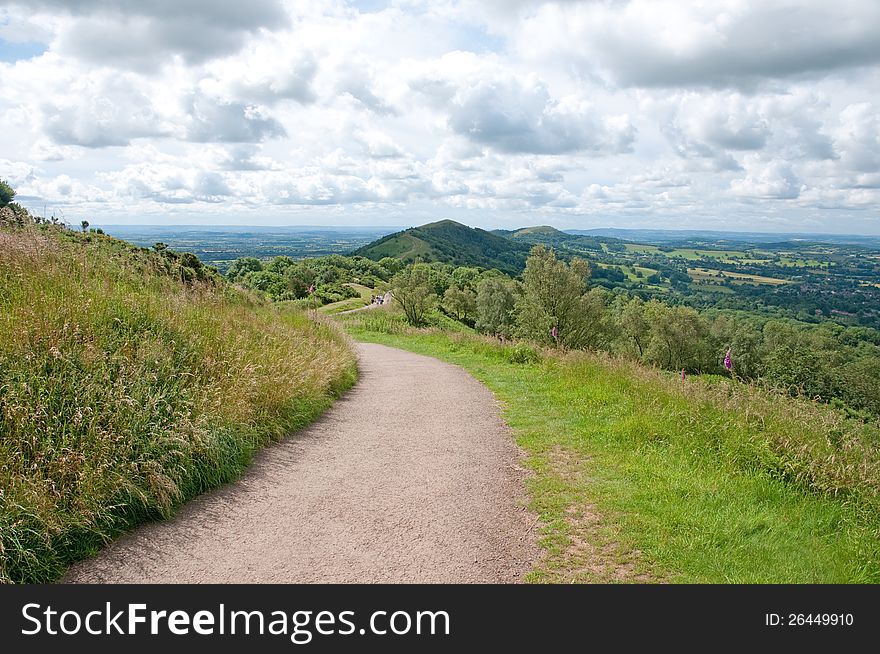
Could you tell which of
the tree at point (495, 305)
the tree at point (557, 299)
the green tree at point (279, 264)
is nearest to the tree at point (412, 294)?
the tree at point (495, 305)

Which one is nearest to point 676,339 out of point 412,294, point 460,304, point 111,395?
point 412,294

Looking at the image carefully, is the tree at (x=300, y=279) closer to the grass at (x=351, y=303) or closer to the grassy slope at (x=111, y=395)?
the grass at (x=351, y=303)

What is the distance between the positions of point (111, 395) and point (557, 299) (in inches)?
1468

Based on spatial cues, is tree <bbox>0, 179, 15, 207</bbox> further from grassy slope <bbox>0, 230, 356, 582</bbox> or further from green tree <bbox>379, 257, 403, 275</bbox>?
green tree <bbox>379, 257, 403, 275</bbox>

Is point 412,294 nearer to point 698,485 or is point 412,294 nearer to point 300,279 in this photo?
point 300,279

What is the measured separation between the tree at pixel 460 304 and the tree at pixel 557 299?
44.1 metres

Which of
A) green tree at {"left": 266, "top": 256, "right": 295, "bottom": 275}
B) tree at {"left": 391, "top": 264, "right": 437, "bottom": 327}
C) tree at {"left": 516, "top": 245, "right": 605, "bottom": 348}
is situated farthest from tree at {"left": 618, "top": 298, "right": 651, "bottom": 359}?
green tree at {"left": 266, "top": 256, "right": 295, "bottom": 275}

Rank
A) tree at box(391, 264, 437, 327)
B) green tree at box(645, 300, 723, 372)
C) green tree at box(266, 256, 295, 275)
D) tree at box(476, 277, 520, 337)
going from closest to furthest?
tree at box(391, 264, 437, 327), green tree at box(645, 300, 723, 372), tree at box(476, 277, 520, 337), green tree at box(266, 256, 295, 275)

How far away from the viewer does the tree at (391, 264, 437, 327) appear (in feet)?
177

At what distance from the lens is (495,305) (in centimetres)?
7144

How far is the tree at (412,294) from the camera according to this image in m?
53.8

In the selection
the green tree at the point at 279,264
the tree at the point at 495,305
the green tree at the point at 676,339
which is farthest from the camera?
the green tree at the point at 279,264

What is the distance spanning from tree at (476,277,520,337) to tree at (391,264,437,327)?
13.5 m

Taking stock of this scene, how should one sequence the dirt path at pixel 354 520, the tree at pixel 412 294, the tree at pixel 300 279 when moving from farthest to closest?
the tree at pixel 300 279
the tree at pixel 412 294
the dirt path at pixel 354 520
